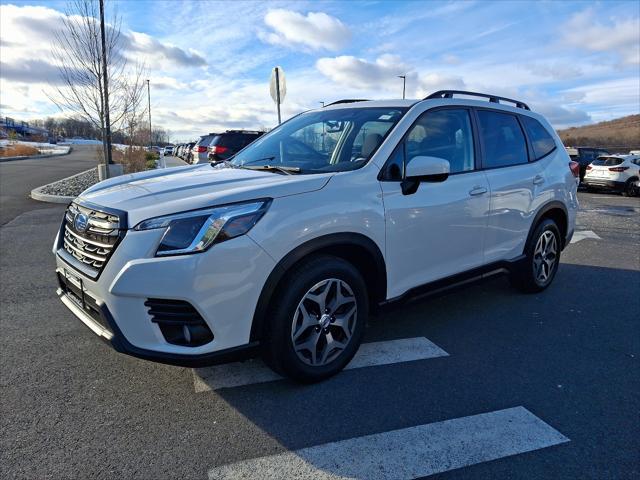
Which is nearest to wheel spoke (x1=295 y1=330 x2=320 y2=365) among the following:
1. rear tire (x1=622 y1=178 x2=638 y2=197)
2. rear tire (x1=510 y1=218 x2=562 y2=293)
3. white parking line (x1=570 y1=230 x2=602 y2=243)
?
rear tire (x1=510 y1=218 x2=562 y2=293)

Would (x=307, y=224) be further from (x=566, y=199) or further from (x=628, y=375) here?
(x=566, y=199)

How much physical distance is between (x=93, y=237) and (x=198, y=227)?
736 millimetres

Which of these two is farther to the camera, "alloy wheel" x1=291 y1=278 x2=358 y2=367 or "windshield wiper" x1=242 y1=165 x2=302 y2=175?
"windshield wiper" x1=242 y1=165 x2=302 y2=175

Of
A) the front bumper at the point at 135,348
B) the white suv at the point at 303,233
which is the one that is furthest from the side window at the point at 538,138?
the front bumper at the point at 135,348

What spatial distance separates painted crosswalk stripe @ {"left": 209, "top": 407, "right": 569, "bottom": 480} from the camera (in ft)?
7.49

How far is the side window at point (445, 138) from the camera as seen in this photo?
3.49 m

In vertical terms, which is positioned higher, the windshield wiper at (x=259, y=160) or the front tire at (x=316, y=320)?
the windshield wiper at (x=259, y=160)

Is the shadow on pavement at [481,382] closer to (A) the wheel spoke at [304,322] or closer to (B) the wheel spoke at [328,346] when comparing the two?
(B) the wheel spoke at [328,346]

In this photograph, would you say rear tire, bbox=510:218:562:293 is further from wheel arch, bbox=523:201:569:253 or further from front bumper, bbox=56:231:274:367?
front bumper, bbox=56:231:274:367

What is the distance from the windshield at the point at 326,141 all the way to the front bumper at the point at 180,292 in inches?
41.4

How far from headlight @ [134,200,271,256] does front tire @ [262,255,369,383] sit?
0.48 m

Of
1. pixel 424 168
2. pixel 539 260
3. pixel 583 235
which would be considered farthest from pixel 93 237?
pixel 583 235

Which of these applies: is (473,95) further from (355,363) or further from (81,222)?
(81,222)

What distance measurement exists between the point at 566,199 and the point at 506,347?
223cm
